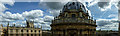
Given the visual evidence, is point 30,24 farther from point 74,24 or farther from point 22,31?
point 74,24

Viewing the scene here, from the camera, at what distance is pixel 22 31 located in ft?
182

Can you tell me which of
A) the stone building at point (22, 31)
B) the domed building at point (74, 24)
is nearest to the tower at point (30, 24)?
the stone building at point (22, 31)

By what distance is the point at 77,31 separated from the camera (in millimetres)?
36750

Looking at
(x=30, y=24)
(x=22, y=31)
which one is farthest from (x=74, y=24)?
(x=30, y=24)

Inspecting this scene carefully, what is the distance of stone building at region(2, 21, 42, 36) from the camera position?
5241 cm

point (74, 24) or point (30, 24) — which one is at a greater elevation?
point (74, 24)

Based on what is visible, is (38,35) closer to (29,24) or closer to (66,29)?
(29,24)

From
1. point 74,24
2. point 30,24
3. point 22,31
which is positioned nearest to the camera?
point 74,24

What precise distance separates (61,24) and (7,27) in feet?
88.2

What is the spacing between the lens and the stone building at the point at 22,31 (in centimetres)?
5241

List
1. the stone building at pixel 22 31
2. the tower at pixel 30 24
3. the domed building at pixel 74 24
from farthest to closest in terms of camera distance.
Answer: the tower at pixel 30 24, the stone building at pixel 22 31, the domed building at pixel 74 24

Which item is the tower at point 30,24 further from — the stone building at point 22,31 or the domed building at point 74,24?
the domed building at point 74,24

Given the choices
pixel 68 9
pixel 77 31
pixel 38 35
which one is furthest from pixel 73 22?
pixel 38 35

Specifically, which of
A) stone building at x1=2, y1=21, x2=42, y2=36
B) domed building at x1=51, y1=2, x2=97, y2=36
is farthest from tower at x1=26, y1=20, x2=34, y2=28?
domed building at x1=51, y1=2, x2=97, y2=36
